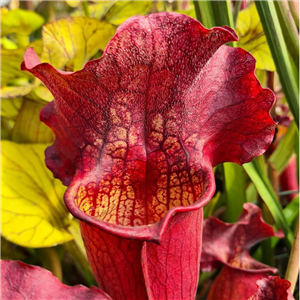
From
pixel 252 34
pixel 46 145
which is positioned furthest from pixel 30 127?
pixel 252 34

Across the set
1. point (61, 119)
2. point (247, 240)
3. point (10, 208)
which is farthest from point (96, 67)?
point (247, 240)

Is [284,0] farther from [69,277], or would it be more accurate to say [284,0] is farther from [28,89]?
[69,277]

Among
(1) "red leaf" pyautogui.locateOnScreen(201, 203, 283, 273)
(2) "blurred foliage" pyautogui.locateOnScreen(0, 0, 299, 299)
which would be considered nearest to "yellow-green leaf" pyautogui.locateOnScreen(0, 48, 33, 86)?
(2) "blurred foliage" pyautogui.locateOnScreen(0, 0, 299, 299)

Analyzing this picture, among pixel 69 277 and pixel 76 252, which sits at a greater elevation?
pixel 76 252

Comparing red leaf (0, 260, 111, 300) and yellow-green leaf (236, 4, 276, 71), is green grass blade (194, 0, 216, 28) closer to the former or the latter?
yellow-green leaf (236, 4, 276, 71)

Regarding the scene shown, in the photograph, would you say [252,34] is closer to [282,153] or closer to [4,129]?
[282,153]

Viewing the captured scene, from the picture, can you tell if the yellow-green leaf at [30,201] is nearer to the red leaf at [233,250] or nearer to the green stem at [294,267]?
the red leaf at [233,250]
